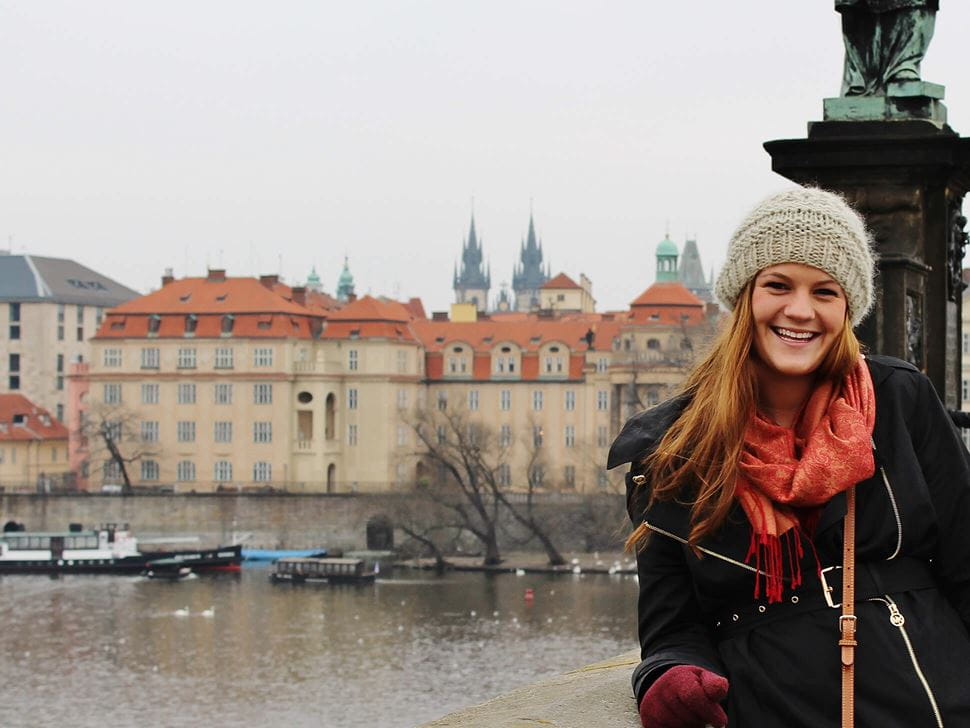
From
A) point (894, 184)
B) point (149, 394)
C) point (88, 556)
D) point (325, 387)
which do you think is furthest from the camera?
point (149, 394)

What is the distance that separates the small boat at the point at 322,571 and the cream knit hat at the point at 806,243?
1675 inches

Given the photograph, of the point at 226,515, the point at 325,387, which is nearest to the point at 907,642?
the point at 226,515

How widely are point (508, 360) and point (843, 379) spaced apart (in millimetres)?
58220

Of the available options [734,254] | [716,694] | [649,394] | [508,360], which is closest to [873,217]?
[734,254]

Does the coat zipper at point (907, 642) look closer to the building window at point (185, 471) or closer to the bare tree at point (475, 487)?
the bare tree at point (475, 487)

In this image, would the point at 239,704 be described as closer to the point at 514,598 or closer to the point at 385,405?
the point at 514,598

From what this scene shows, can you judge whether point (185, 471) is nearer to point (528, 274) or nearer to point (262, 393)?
point (262, 393)

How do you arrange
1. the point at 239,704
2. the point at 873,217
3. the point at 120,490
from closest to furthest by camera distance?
the point at 873,217, the point at 239,704, the point at 120,490

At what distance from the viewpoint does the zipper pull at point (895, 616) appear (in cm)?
197

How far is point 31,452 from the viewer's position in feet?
199

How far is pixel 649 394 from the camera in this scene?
5166 cm

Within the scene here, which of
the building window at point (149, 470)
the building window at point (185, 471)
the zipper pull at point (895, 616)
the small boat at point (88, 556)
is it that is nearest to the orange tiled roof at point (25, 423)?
the building window at point (149, 470)

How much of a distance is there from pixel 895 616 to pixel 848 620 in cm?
5

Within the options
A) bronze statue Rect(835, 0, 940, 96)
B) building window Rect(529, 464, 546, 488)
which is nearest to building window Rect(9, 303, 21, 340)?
building window Rect(529, 464, 546, 488)
